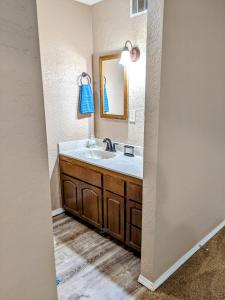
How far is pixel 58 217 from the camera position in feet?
9.46

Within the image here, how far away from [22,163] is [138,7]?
2.20 meters

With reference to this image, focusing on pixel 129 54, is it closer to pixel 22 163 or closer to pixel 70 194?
pixel 70 194

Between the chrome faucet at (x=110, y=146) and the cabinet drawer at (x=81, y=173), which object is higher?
the chrome faucet at (x=110, y=146)

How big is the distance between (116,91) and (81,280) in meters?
1.99

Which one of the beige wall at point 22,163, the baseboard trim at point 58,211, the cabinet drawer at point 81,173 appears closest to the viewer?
the beige wall at point 22,163

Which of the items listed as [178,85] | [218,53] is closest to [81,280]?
[178,85]

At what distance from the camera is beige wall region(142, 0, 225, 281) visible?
1504mm

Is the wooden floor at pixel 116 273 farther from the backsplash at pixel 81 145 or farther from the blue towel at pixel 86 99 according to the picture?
the blue towel at pixel 86 99

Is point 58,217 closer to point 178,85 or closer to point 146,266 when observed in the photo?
point 146,266

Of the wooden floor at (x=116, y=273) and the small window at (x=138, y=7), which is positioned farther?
the small window at (x=138, y=7)

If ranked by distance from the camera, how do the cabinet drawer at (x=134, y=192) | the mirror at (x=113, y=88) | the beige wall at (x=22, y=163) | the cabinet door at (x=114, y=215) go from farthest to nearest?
the mirror at (x=113, y=88) → the cabinet door at (x=114, y=215) → the cabinet drawer at (x=134, y=192) → the beige wall at (x=22, y=163)

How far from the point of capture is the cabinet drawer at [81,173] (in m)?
2.37

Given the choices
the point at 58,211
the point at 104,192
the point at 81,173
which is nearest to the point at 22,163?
the point at 104,192

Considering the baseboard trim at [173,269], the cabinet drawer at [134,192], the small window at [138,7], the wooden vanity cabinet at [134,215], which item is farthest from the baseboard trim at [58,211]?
the small window at [138,7]
